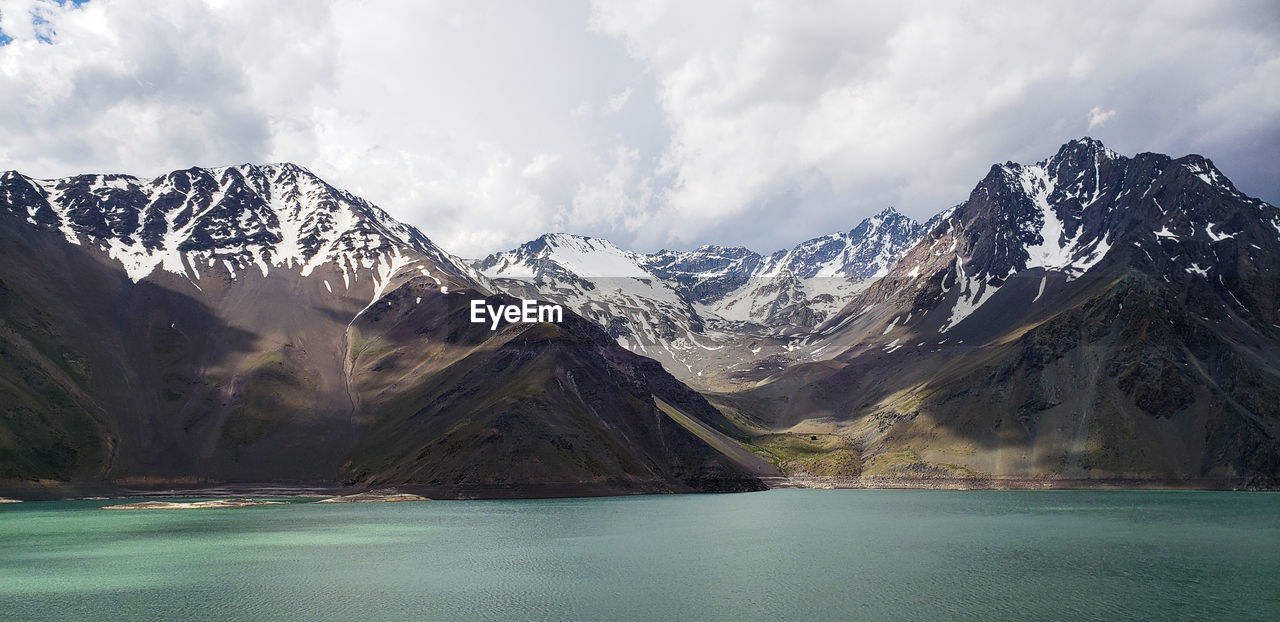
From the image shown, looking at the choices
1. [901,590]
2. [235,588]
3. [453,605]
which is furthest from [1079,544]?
[235,588]

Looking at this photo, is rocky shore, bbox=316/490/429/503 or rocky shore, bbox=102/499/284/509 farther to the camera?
rocky shore, bbox=316/490/429/503

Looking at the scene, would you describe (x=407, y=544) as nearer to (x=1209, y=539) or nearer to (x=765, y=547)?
(x=765, y=547)

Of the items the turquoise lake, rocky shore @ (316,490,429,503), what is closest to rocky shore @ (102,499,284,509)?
rocky shore @ (316,490,429,503)

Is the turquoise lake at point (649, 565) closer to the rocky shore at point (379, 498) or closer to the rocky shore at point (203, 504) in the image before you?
the rocky shore at point (203, 504)

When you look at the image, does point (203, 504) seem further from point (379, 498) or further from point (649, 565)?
point (649, 565)

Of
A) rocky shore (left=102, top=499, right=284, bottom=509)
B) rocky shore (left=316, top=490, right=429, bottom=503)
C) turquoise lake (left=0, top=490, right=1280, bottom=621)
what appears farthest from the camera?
rocky shore (left=316, top=490, right=429, bottom=503)

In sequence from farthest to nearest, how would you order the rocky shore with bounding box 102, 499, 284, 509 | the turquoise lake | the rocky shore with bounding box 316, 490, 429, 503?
1. the rocky shore with bounding box 316, 490, 429, 503
2. the rocky shore with bounding box 102, 499, 284, 509
3. the turquoise lake

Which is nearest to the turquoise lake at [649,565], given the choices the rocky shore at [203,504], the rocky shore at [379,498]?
the rocky shore at [203,504]

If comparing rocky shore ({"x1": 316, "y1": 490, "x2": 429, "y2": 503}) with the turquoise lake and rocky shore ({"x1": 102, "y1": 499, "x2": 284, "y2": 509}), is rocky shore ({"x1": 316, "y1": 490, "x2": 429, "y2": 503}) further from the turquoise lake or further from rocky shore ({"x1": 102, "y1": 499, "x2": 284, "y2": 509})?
the turquoise lake
